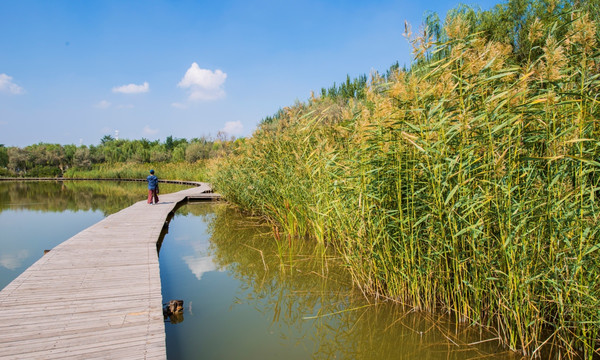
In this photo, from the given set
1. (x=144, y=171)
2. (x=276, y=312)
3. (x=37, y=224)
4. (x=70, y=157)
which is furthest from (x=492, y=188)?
(x=70, y=157)

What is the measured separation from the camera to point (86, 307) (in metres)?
3.00

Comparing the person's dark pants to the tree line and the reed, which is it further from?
the tree line

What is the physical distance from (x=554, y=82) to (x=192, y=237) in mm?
6550

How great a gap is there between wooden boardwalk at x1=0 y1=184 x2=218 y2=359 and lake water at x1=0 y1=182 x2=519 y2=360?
42cm

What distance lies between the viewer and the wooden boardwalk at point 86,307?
2.37 meters

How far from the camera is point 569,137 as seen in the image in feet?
7.75

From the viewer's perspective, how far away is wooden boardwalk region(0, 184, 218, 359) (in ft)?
7.78

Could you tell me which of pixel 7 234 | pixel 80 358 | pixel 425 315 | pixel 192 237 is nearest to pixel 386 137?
pixel 425 315

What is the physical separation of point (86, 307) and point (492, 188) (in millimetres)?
3472

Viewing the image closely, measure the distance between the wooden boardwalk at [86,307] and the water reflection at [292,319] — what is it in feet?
1.45

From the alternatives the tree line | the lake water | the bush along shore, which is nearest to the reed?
the tree line

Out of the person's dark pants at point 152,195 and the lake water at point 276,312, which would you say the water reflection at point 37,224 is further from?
the person's dark pants at point 152,195

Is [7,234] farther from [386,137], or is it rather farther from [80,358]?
[386,137]

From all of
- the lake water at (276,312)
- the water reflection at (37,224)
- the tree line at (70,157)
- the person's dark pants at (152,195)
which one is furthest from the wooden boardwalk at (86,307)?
the tree line at (70,157)
